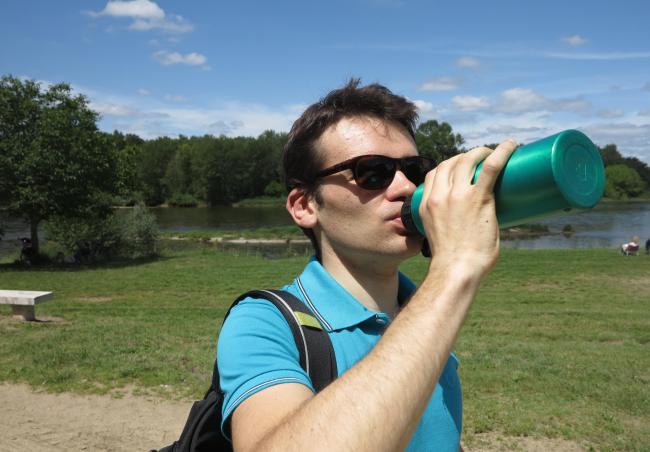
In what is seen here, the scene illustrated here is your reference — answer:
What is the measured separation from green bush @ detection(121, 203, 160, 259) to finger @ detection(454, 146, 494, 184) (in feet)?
91.7

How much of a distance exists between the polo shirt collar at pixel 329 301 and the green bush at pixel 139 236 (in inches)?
1070

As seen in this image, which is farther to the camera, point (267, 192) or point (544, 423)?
point (267, 192)

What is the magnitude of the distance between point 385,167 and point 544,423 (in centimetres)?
486

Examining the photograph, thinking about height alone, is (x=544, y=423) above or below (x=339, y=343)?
below

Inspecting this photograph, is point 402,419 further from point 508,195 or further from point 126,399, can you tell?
point 126,399

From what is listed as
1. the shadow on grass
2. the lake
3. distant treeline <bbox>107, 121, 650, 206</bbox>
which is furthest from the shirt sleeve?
distant treeline <bbox>107, 121, 650, 206</bbox>

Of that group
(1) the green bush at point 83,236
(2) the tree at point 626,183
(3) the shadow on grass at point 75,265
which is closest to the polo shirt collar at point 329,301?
(3) the shadow on grass at point 75,265

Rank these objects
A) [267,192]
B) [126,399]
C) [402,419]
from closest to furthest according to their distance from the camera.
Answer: [402,419], [126,399], [267,192]

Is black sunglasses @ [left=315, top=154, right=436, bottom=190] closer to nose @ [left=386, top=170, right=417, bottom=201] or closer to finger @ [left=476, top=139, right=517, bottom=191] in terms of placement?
nose @ [left=386, top=170, right=417, bottom=201]

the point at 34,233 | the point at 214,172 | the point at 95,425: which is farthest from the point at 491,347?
the point at 214,172

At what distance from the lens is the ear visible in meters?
1.97

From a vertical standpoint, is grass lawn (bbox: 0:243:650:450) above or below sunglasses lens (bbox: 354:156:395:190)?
below

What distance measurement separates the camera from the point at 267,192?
9694cm

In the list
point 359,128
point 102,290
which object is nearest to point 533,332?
point 359,128
